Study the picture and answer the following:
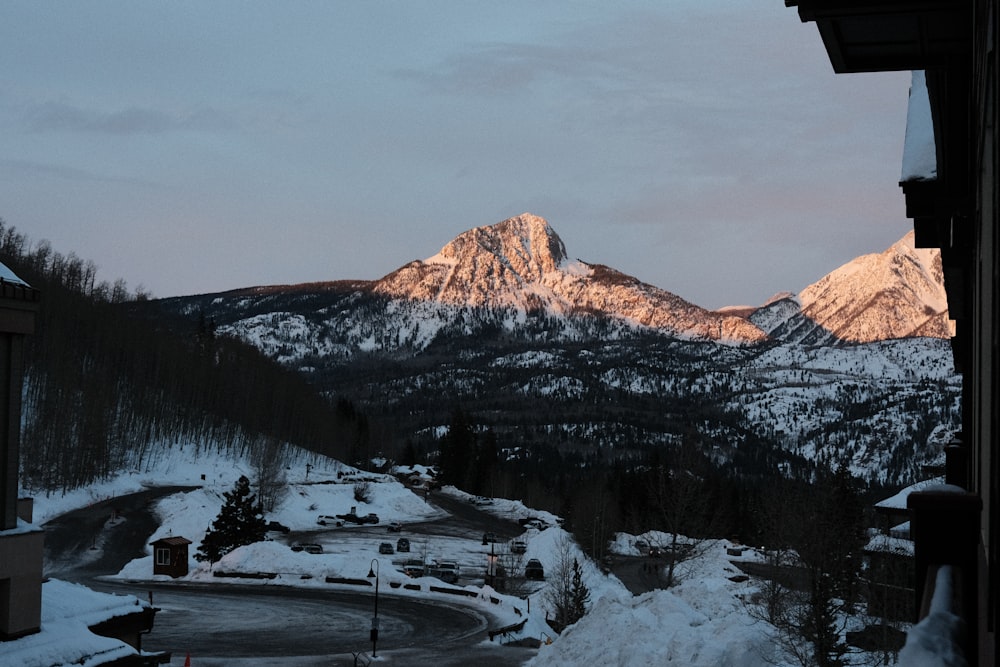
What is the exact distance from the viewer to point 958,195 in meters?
10.9

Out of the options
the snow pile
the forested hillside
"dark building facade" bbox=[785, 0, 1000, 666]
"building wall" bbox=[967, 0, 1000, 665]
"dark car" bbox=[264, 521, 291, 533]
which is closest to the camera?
"building wall" bbox=[967, 0, 1000, 665]

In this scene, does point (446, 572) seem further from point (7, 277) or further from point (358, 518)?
point (7, 277)

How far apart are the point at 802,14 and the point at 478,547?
96.3 metres

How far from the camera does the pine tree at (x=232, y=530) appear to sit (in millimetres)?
77250

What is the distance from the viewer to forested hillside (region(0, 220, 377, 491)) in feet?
375

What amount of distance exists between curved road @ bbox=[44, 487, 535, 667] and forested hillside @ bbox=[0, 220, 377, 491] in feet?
115

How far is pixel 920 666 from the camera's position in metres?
3.74

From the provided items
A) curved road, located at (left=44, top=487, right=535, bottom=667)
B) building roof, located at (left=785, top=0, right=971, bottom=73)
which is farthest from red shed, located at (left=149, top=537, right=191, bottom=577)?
building roof, located at (left=785, top=0, right=971, bottom=73)

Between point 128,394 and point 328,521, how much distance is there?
39488mm

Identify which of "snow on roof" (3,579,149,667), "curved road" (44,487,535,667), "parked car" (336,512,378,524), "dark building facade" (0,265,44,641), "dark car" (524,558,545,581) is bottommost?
"curved road" (44,487,535,667)

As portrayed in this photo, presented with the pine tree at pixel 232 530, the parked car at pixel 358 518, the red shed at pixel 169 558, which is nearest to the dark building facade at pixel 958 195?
the red shed at pixel 169 558

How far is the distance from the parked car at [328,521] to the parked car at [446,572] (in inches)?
1440

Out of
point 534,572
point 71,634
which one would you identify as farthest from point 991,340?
point 534,572

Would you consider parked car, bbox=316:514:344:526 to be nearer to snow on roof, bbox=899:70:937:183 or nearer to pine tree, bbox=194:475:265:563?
pine tree, bbox=194:475:265:563
